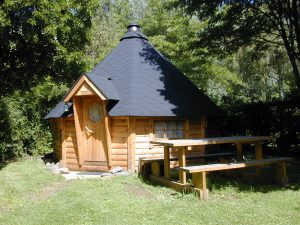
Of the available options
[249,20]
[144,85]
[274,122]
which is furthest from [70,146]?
[274,122]

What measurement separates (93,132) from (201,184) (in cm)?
557

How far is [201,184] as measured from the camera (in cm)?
837

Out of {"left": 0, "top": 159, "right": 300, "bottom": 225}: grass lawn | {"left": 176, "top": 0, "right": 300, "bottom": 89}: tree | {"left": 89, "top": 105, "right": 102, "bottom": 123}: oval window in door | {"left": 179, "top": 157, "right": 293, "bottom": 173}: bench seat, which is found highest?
{"left": 176, "top": 0, "right": 300, "bottom": 89}: tree

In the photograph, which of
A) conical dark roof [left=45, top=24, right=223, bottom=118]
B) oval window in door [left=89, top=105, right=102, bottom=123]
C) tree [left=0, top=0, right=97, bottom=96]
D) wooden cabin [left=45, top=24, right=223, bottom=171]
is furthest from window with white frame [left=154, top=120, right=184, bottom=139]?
tree [left=0, top=0, right=97, bottom=96]

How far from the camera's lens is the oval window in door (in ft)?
41.5

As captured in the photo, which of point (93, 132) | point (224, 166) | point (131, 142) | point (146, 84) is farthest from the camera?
point (146, 84)

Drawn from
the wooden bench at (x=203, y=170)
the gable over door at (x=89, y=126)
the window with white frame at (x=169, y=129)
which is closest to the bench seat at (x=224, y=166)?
the wooden bench at (x=203, y=170)

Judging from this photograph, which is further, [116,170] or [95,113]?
[95,113]

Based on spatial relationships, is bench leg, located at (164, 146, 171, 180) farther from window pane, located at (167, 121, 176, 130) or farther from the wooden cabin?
window pane, located at (167, 121, 176, 130)

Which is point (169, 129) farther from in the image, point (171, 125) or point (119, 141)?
point (119, 141)

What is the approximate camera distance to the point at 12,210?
771 centimetres

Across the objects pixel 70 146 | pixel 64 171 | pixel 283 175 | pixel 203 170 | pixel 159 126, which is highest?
pixel 159 126

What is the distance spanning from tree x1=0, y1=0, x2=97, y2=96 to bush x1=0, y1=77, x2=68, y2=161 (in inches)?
51.6

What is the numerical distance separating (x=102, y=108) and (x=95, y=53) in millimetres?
17502
